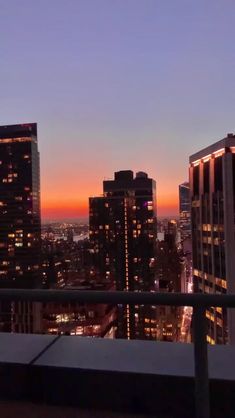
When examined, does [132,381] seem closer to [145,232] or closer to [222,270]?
[222,270]

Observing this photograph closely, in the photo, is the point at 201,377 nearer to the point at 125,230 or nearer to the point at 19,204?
the point at 125,230

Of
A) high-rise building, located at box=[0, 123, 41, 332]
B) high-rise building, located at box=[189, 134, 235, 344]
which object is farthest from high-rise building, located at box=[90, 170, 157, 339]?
high-rise building, located at box=[189, 134, 235, 344]

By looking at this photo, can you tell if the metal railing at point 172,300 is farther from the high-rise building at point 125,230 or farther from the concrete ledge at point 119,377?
the high-rise building at point 125,230

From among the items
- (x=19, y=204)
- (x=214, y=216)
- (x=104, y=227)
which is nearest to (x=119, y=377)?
(x=214, y=216)

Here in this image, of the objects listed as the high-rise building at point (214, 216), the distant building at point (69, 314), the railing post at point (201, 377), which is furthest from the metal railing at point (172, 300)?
the high-rise building at point (214, 216)

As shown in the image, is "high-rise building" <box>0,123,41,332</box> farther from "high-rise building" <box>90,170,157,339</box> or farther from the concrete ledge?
the concrete ledge
